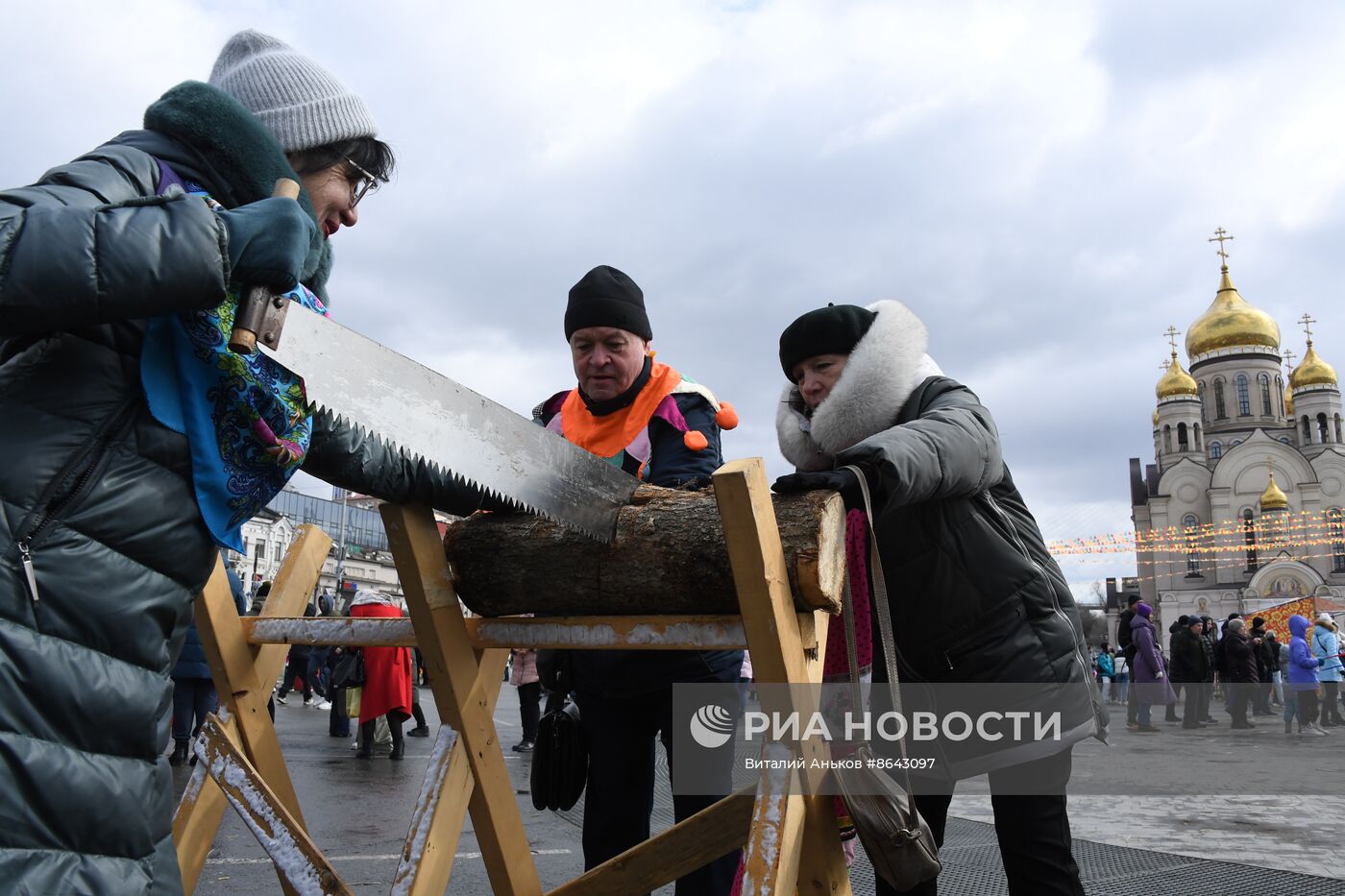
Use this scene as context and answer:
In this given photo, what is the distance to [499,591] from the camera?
7.99 ft

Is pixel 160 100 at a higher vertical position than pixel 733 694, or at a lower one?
higher

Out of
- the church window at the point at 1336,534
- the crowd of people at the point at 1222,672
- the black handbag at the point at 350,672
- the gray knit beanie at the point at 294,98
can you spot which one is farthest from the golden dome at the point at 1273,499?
the gray knit beanie at the point at 294,98

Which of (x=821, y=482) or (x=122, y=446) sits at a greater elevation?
(x=821, y=482)

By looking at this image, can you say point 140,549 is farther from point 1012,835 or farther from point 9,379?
point 1012,835

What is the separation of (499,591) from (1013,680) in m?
1.36

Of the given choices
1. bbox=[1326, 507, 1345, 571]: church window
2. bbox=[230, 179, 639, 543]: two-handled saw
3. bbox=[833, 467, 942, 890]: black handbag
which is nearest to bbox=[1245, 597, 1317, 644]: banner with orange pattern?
bbox=[833, 467, 942, 890]: black handbag

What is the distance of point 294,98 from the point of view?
6.41 ft

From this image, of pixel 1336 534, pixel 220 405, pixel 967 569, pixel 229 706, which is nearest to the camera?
pixel 220 405

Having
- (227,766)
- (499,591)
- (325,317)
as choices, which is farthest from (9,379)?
(227,766)

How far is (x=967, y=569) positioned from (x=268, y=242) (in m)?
1.86

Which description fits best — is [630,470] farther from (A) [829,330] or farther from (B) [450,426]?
(B) [450,426]

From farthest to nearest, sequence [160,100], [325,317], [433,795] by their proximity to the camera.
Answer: [433,795], [325,317], [160,100]

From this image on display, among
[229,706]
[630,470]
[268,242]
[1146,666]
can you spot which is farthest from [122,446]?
[1146,666]

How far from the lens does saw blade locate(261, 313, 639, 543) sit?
183 cm
